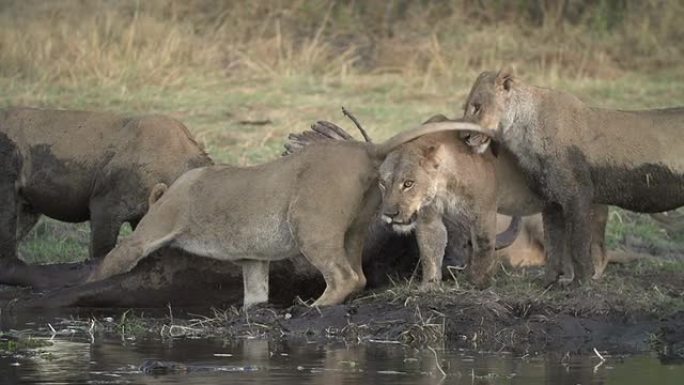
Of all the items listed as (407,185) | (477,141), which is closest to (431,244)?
(407,185)

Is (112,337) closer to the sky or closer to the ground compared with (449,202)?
closer to the ground

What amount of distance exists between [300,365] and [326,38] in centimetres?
1131

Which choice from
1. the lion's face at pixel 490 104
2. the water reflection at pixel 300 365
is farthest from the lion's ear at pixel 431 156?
the water reflection at pixel 300 365

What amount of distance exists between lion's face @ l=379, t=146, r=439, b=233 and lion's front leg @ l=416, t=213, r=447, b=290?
85 millimetres

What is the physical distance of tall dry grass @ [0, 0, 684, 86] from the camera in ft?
55.8

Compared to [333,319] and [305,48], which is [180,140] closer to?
[333,319]

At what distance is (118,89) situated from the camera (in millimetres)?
16281

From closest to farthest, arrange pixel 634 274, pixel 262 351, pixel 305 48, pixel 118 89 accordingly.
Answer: pixel 262 351 → pixel 634 274 → pixel 118 89 → pixel 305 48

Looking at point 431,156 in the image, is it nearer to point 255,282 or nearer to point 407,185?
point 407,185

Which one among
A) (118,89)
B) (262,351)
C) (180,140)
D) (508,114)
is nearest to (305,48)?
(118,89)

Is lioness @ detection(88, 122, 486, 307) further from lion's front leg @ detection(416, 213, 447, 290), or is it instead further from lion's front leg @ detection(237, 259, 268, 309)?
lion's front leg @ detection(416, 213, 447, 290)

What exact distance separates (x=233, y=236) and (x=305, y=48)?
8.46 metres

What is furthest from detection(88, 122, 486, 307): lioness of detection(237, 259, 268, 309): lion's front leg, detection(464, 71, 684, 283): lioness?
detection(464, 71, 684, 283): lioness

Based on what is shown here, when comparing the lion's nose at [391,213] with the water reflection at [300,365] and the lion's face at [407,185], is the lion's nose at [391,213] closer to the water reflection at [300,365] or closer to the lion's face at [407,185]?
the lion's face at [407,185]
